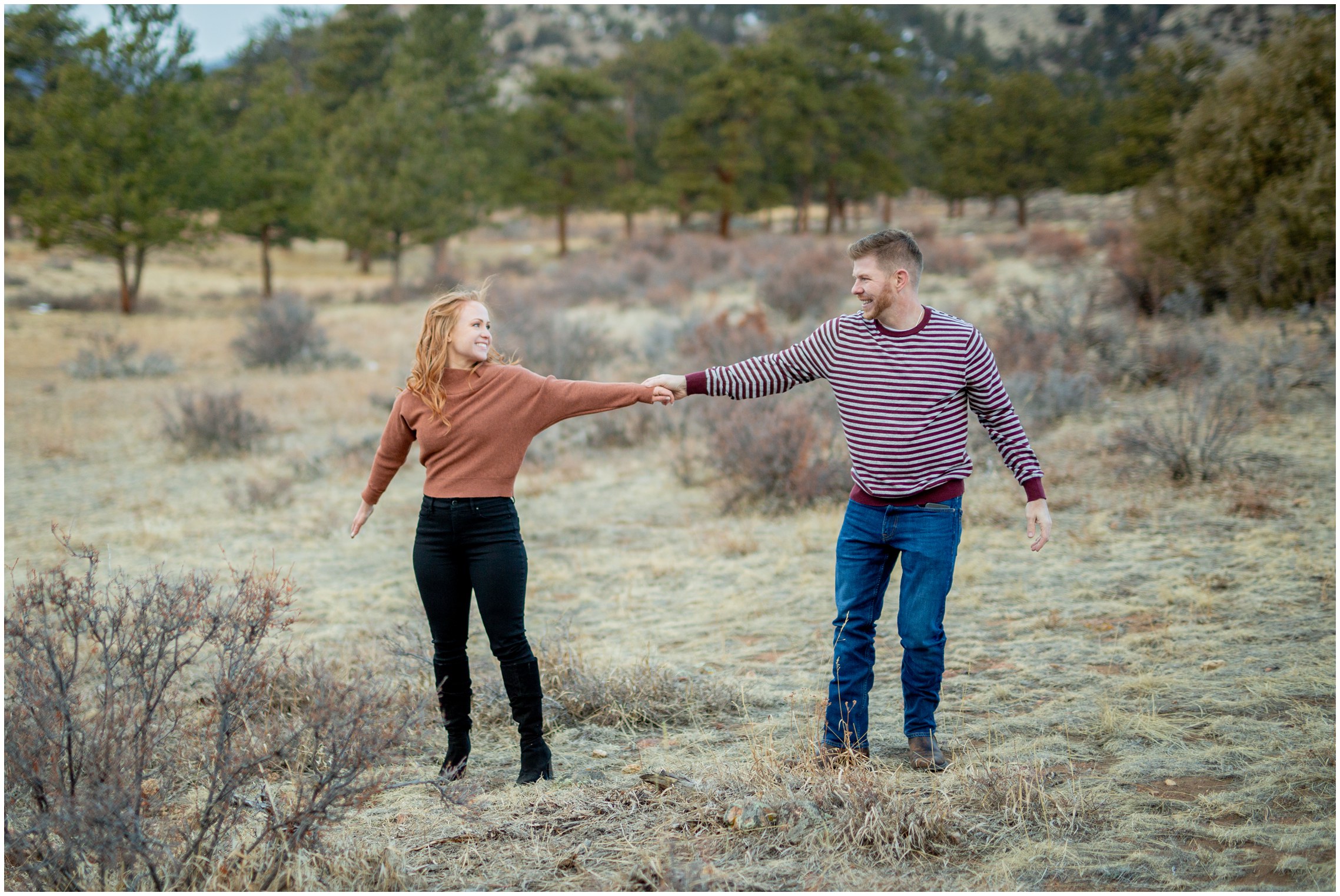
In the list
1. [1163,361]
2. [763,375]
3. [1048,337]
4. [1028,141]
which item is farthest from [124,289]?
[1028,141]

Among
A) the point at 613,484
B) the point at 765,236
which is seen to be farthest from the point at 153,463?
the point at 765,236

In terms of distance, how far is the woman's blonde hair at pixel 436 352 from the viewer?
3.41 metres

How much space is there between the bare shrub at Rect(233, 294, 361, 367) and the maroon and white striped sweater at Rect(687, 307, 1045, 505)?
16.2m

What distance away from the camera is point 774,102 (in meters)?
36.5

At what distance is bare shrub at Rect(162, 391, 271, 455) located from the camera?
1159 cm

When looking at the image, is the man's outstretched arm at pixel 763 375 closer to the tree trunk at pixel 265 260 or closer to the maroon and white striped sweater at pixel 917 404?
the maroon and white striped sweater at pixel 917 404

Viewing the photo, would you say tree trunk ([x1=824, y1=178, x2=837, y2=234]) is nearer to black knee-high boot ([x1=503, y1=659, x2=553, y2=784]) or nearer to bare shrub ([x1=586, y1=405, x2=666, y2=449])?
bare shrub ([x1=586, y1=405, x2=666, y2=449])

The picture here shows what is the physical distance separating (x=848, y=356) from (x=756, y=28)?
12917 cm

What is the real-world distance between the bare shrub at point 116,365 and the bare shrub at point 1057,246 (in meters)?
19.4

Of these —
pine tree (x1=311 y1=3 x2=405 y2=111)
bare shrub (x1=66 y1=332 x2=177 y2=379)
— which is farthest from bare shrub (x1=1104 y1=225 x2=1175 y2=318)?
pine tree (x1=311 y1=3 x2=405 y2=111)

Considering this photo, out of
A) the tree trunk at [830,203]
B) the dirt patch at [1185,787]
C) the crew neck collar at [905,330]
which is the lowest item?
the dirt patch at [1185,787]

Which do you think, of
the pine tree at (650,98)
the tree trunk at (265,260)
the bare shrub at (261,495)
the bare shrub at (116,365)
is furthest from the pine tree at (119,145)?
the bare shrub at (261,495)

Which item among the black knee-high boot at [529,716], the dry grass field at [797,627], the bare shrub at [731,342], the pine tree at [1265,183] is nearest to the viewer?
the dry grass field at [797,627]

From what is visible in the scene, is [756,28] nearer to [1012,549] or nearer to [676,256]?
[676,256]
